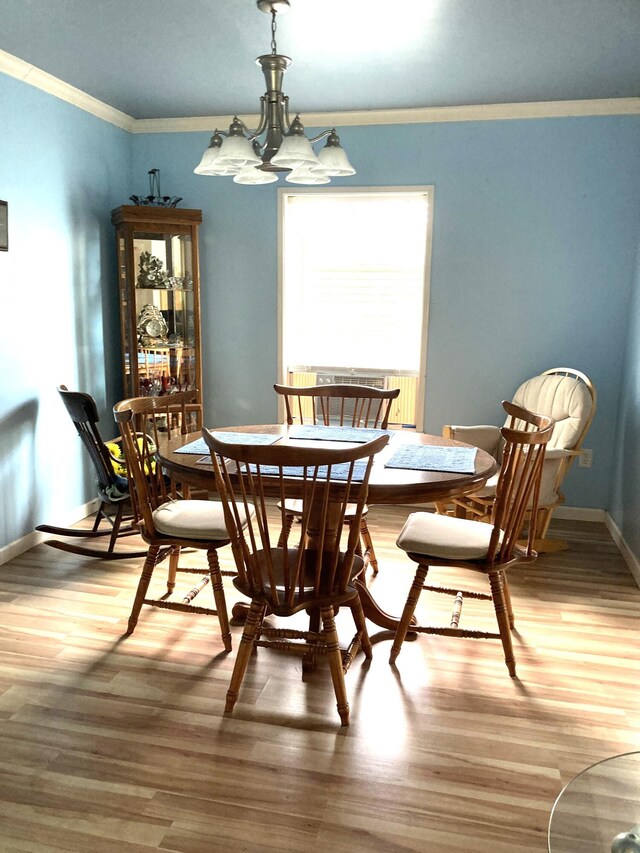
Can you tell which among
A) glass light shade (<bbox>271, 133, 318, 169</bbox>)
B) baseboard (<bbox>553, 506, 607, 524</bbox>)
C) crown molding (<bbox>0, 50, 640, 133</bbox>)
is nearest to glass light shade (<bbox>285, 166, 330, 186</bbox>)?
glass light shade (<bbox>271, 133, 318, 169</bbox>)

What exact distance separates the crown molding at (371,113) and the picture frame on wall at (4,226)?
2.26 feet

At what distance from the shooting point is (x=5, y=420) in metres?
3.37

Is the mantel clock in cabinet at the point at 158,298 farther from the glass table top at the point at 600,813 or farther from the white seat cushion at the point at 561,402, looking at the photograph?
the glass table top at the point at 600,813

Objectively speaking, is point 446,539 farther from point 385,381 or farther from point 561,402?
point 385,381

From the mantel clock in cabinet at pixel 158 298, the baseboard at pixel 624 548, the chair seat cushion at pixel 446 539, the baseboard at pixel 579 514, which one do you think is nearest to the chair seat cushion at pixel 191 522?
the chair seat cushion at pixel 446 539

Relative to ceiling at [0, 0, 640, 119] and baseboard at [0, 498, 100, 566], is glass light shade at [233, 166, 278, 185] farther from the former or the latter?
baseboard at [0, 498, 100, 566]

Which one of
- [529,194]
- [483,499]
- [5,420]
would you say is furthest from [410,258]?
[5,420]

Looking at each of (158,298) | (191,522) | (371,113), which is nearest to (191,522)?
(191,522)

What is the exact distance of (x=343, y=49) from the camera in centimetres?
306

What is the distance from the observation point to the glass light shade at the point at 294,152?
2275 mm

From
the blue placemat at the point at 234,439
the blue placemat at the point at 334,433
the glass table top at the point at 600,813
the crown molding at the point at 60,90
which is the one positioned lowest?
the glass table top at the point at 600,813

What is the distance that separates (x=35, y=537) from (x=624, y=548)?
3219 mm

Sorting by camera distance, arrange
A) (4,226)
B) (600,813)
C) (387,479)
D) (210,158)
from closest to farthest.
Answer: (600,813) → (387,479) → (210,158) → (4,226)

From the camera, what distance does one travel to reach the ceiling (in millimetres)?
2652
